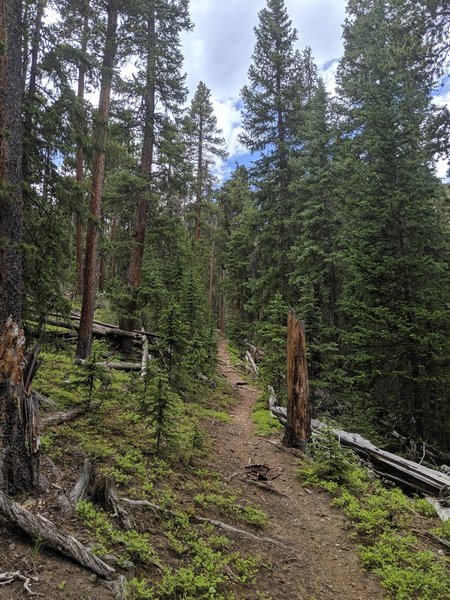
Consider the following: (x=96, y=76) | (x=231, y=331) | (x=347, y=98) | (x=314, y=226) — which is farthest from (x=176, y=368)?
(x=347, y=98)

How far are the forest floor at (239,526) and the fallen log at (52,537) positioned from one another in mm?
67

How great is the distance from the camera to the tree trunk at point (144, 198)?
1502 centimetres

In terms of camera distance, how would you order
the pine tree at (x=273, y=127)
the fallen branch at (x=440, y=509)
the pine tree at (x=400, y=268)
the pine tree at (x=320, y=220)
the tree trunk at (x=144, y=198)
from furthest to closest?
the pine tree at (x=273, y=127)
the pine tree at (x=320, y=220)
the tree trunk at (x=144, y=198)
the pine tree at (x=400, y=268)
the fallen branch at (x=440, y=509)

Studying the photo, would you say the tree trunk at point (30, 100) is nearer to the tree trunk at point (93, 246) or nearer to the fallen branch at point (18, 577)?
the tree trunk at point (93, 246)

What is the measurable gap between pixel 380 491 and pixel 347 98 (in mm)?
22994

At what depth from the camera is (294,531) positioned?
605 centimetres

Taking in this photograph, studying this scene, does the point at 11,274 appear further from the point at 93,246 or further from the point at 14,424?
the point at 93,246

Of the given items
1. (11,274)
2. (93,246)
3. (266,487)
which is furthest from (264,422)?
(11,274)

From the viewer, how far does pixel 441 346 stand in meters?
11.0

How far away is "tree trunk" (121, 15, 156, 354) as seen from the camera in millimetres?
15023

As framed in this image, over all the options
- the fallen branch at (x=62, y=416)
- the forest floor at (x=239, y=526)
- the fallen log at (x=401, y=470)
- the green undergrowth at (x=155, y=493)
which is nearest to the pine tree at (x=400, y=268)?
the fallen log at (x=401, y=470)

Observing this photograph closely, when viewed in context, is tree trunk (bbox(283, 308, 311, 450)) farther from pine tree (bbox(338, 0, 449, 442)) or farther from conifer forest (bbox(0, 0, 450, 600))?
pine tree (bbox(338, 0, 449, 442))

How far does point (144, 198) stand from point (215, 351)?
25.1ft

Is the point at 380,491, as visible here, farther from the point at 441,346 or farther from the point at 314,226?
the point at 314,226
